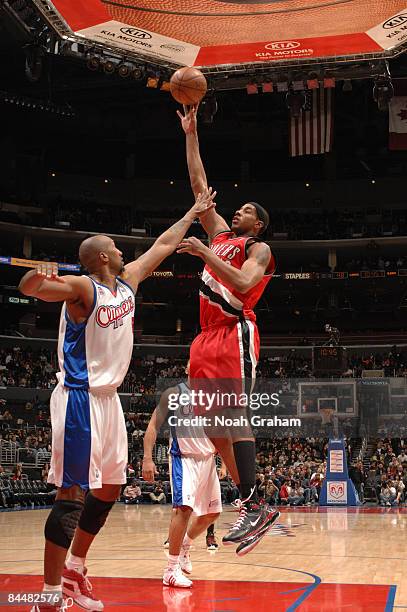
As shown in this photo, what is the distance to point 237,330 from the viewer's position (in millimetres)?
5691

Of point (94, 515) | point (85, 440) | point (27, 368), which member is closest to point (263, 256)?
point (85, 440)

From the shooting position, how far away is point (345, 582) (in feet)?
24.4

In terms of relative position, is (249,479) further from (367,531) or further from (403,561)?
(367,531)

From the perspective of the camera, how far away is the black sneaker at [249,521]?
5.15 m

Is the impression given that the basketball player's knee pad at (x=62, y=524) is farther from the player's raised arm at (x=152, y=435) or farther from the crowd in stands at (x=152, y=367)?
the crowd in stands at (x=152, y=367)

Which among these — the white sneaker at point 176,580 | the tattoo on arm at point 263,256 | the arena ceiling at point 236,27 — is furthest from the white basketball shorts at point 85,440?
the arena ceiling at point 236,27

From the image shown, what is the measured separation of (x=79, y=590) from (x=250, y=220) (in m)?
2.93

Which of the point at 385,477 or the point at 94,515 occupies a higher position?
the point at 94,515

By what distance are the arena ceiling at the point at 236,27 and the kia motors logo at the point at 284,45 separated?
0.04 ft

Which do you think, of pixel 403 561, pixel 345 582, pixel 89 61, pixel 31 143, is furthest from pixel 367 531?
pixel 31 143

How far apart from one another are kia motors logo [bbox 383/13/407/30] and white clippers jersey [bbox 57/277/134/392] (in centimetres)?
1167

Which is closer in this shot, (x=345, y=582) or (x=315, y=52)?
(x=345, y=582)

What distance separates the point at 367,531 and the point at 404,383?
57.6 feet

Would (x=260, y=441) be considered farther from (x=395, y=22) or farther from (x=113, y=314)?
(x=113, y=314)
